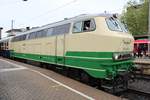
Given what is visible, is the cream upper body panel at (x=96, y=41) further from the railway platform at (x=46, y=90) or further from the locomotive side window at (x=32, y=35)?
the locomotive side window at (x=32, y=35)

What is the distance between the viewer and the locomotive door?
1484 cm

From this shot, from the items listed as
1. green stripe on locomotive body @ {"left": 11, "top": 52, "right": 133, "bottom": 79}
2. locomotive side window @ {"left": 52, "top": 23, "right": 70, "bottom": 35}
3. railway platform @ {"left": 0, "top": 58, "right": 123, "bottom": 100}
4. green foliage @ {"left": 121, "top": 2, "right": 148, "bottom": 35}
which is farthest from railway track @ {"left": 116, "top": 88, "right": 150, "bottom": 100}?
green foliage @ {"left": 121, "top": 2, "right": 148, "bottom": 35}

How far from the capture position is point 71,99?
9.93 meters

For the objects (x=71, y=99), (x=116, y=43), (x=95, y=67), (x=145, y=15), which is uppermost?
(x=145, y=15)

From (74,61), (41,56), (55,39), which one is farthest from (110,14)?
(41,56)

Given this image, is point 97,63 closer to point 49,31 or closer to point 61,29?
point 61,29

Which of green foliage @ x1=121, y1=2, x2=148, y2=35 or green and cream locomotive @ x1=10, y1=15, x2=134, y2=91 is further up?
green foliage @ x1=121, y1=2, x2=148, y2=35

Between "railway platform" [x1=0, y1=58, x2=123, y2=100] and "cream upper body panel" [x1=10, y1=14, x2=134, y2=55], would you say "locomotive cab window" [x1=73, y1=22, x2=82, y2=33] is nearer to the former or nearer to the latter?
"cream upper body panel" [x1=10, y1=14, x2=134, y2=55]

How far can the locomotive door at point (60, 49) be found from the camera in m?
14.8

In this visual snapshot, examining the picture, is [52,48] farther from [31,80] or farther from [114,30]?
[114,30]

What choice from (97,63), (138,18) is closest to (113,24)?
(97,63)

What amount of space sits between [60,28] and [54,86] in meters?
4.41

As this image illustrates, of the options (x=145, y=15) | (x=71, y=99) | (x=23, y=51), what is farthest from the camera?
(x=145, y=15)

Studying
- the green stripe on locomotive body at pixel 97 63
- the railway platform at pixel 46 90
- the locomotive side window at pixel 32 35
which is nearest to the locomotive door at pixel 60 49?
the green stripe on locomotive body at pixel 97 63
